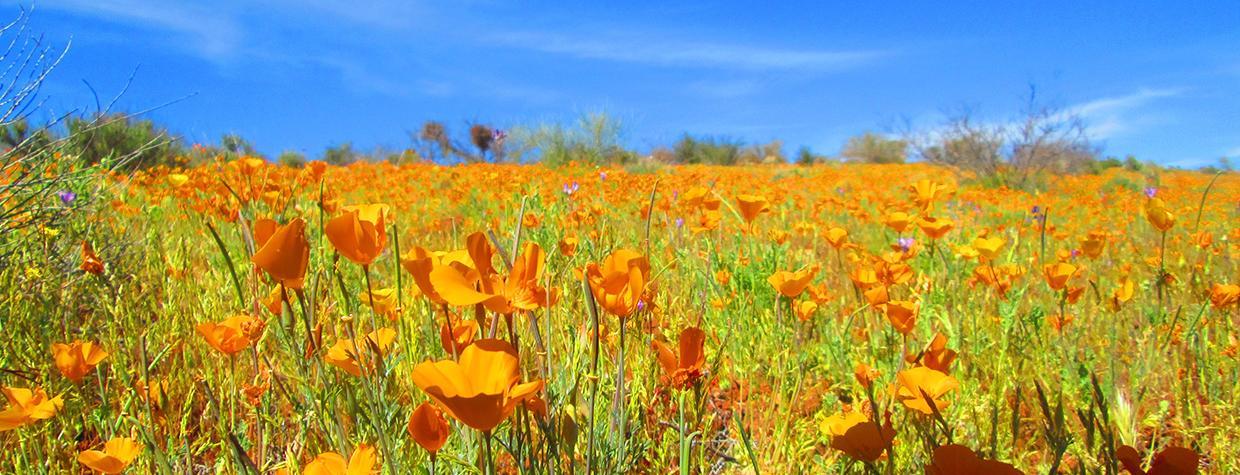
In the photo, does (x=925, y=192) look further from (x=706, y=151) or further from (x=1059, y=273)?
(x=706, y=151)

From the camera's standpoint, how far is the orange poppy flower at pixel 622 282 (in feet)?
2.17

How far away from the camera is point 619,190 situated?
181 inches

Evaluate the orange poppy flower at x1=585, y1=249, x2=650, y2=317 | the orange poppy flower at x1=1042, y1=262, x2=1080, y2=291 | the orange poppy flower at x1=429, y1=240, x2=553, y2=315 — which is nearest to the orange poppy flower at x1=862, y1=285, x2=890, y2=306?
the orange poppy flower at x1=1042, y1=262, x2=1080, y2=291

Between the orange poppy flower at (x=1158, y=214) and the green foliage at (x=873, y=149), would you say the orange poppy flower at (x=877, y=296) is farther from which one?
the green foliage at (x=873, y=149)

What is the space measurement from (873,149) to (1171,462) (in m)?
33.8

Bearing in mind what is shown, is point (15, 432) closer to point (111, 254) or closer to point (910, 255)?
point (111, 254)

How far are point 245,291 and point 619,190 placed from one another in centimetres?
281

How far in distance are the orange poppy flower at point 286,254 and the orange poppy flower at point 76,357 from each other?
497 mm

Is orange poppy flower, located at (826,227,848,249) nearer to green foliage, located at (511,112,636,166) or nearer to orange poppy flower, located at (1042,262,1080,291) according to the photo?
orange poppy flower, located at (1042,262,1080,291)

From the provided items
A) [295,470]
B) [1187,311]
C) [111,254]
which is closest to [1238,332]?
[1187,311]

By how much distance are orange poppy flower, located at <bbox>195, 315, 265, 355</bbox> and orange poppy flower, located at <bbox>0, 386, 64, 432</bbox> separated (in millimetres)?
186

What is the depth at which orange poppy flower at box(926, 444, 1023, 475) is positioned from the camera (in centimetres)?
61

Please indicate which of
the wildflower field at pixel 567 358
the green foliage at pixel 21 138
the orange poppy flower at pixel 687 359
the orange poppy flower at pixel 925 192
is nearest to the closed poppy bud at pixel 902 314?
the wildflower field at pixel 567 358

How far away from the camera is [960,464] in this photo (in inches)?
25.0
